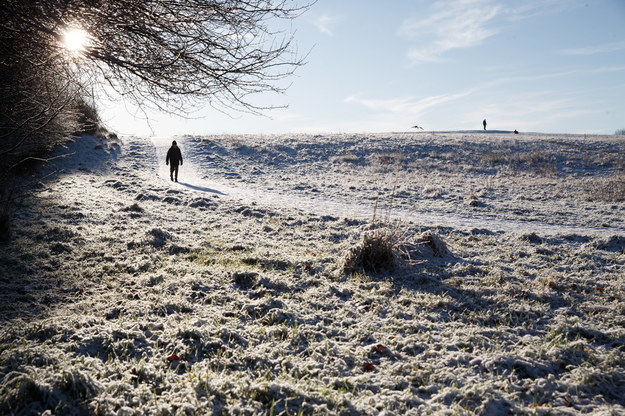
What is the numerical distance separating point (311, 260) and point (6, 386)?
4.61 m

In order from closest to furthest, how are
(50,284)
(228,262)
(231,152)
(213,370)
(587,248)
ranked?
1. (213,370)
2. (50,284)
3. (228,262)
4. (587,248)
5. (231,152)

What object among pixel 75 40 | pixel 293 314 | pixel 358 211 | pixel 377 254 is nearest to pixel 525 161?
pixel 358 211

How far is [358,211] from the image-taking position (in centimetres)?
1260

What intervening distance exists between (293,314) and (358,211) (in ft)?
26.8

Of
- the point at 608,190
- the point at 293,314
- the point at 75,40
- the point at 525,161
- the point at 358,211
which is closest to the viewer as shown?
the point at 75,40

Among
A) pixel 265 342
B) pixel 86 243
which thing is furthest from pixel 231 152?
pixel 265 342

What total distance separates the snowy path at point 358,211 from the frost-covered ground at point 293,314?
0.62ft

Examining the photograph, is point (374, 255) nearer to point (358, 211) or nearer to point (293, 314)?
point (293, 314)

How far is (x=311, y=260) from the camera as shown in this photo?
6.92 metres

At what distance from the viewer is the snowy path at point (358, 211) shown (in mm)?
10547

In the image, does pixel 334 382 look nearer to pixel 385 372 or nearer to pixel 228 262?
pixel 385 372

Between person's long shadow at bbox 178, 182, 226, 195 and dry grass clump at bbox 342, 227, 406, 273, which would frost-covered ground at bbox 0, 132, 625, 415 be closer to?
dry grass clump at bbox 342, 227, 406, 273

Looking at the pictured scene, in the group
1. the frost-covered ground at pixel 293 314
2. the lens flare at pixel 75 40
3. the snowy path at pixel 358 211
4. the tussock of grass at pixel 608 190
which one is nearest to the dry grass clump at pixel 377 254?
the frost-covered ground at pixel 293 314

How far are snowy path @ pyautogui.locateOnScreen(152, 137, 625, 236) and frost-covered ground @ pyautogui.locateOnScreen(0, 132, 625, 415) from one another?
0.19 metres
